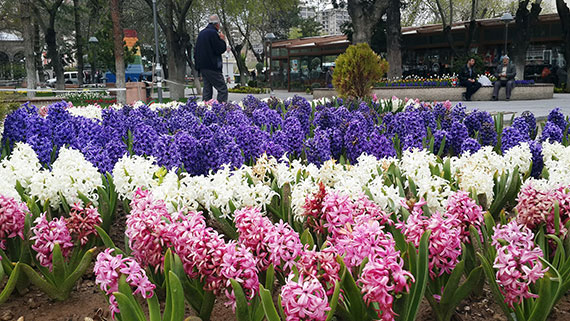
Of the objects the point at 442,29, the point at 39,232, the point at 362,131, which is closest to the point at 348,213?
the point at 39,232

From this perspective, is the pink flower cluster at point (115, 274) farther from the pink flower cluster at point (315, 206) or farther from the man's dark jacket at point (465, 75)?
the man's dark jacket at point (465, 75)

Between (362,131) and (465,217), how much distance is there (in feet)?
8.83

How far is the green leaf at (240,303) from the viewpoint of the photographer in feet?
6.68

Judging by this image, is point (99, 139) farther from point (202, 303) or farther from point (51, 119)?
point (202, 303)

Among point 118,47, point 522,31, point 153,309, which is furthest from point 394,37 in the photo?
point 153,309

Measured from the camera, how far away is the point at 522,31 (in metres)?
24.2

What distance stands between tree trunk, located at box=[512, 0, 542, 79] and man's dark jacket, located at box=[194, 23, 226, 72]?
17774mm

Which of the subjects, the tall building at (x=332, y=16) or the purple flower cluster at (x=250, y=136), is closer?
the purple flower cluster at (x=250, y=136)

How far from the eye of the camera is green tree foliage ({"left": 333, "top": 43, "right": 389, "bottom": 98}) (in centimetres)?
1168

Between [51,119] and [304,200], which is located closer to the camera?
[304,200]

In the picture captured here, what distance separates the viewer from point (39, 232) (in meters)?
2.73

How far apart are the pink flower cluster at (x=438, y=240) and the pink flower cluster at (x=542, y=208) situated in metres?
0.64

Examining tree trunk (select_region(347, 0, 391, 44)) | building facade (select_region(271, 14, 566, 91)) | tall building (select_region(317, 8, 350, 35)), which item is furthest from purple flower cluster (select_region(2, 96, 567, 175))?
tall building (select_region(317, 8, 350, 35))

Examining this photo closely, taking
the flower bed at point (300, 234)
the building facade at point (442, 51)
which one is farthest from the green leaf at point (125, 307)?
the building facade at point (442, 51)
